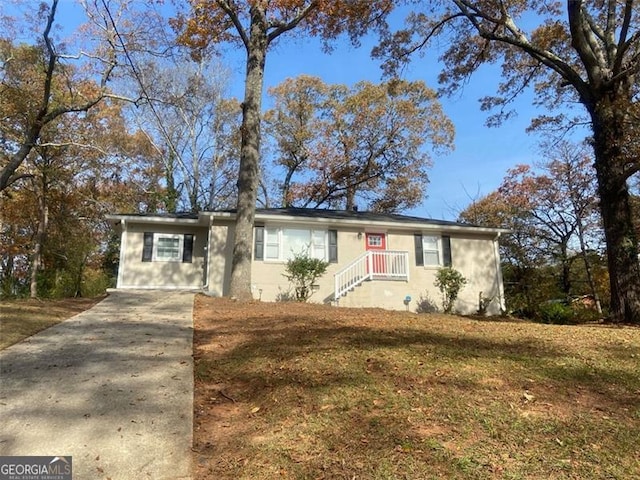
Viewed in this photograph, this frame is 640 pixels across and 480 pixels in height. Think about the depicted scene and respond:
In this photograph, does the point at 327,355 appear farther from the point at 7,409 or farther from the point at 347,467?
the point at 7,409

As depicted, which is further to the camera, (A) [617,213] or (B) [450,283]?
(B) [450,283]

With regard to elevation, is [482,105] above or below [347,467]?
above

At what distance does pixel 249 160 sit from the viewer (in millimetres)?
11367

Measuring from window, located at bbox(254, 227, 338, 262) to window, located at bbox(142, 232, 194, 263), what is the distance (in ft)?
8.09

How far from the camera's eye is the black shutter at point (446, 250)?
15.0 metres

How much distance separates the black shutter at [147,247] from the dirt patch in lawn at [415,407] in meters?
9.06

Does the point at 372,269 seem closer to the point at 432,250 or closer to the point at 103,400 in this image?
the point at 432,250

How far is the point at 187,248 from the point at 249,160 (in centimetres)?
463

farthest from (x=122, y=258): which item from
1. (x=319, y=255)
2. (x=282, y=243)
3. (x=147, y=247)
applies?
(x=319, y=255)

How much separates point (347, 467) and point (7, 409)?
2.98m

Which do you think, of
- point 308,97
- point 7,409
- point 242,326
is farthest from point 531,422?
point 308,97

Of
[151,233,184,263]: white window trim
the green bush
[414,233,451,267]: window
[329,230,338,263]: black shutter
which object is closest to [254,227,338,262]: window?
[329,230,338,263]: black shutter

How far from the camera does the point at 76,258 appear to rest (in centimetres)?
2098

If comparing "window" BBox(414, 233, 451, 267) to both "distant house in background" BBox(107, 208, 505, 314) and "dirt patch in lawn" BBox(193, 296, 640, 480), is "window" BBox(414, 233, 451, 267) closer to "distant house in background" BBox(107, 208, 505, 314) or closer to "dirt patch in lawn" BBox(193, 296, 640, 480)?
"distant house in background" BBox(107, 208, 505, 314)
